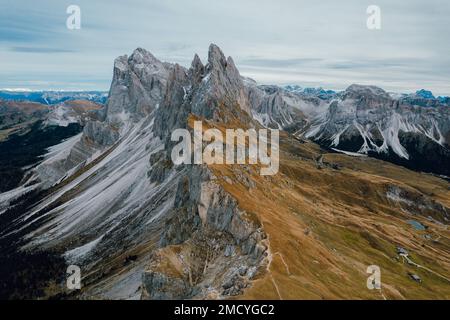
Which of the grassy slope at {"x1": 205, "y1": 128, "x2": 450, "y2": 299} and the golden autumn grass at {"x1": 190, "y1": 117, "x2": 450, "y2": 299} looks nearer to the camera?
the golden autumn grass at {"x1": 190, "y1": 117, "x2": 450, "y2": 299}

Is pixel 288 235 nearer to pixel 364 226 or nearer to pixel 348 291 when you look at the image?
pixel 348 291

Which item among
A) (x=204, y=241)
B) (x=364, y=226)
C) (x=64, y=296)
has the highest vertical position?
(x=204, y=241)

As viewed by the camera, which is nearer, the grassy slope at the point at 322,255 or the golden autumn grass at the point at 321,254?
the golden autumn grass at the point at 321,254

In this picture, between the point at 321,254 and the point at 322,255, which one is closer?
the point at 322,255

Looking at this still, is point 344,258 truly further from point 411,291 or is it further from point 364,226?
point 364,226

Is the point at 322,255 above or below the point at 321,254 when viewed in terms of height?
below

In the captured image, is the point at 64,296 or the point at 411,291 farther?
the point at 64,296
